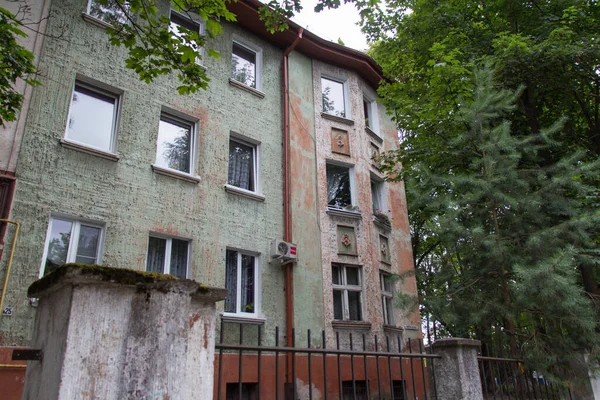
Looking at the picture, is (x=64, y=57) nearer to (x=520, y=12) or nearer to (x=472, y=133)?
(x=472, y=133)

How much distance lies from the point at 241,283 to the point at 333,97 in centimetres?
756

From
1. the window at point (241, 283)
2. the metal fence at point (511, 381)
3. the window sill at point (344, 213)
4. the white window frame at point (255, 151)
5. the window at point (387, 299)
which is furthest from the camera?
the window at point (387, 299)

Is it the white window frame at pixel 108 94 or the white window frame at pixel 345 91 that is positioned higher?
the white window frame at pixel 345 91

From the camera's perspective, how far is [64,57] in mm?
9156

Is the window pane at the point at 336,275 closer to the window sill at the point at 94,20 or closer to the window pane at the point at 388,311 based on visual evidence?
the window pane at the point at 388,311

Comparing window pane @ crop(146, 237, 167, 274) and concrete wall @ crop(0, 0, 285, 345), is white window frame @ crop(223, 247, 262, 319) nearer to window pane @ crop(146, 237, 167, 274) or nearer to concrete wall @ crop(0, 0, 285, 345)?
concrete wall @ crop(0, 0, 285, 345)

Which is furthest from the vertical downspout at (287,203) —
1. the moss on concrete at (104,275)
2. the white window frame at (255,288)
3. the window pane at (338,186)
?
the moss on concrete at (104,275)

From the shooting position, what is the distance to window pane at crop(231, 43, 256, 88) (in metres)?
12.8

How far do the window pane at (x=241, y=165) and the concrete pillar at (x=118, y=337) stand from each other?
28.9 ft

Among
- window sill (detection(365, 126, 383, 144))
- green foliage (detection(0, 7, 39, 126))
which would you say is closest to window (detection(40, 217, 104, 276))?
green foliage (detection(0, 7, 39, 126))

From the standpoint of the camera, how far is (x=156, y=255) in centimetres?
940

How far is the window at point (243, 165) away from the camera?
38.0 ft

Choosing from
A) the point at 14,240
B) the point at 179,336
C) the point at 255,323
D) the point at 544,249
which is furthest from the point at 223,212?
the point at 179,336

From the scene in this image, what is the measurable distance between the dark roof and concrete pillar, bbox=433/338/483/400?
10.5 meters
